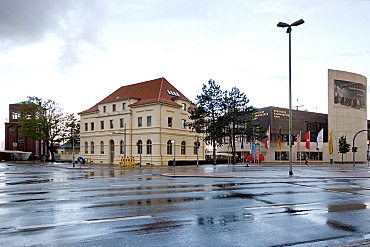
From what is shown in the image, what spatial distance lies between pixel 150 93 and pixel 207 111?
9903mm

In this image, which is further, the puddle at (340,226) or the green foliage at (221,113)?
the green foliage at (221,113)

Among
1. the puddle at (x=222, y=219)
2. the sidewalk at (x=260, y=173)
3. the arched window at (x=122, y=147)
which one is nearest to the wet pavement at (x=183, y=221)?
the puddle at (x=222, y=219)

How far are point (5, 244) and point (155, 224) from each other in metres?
3.06

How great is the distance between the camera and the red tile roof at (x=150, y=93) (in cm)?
5053

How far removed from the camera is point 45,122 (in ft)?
197

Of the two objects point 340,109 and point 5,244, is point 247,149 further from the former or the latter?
point 5,244

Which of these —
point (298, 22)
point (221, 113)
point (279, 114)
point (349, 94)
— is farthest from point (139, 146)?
point (349, 94)

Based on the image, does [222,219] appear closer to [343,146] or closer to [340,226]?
[340,226]

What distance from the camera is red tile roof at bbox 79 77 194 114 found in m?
50.5

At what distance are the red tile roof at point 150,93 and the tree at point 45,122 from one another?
23.3 feet

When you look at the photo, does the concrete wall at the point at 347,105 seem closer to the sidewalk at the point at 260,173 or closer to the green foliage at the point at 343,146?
the green foliage at the point at 343,146

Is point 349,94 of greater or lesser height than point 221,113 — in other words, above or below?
above

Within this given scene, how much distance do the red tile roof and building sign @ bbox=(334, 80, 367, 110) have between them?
4119 cm

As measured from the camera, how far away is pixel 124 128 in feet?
172
